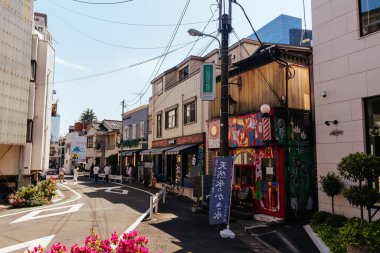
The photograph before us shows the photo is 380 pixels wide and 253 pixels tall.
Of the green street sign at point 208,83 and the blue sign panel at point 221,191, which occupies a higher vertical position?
the green street sign at point 208,83

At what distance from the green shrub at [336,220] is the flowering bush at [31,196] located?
46.5 ft

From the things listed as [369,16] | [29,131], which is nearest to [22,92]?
[29,131]

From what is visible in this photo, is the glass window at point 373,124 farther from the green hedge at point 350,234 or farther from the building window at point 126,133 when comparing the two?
the building window at point 126,133

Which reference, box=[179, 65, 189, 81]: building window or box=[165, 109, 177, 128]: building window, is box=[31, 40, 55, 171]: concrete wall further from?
box=[179, 65, 189, 81]: building window

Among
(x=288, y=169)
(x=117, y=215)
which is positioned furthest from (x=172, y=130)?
(x=288, y=169)

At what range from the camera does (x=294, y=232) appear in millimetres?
10297

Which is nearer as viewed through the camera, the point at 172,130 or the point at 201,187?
the point at 201,187

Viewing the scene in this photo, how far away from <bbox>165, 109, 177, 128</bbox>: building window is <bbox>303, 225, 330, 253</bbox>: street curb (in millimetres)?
17109

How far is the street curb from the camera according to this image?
7.99m

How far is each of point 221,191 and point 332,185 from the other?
3647mm

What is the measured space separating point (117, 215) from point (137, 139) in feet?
74.3

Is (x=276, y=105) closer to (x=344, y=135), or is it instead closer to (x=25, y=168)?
(x=344, y=135)

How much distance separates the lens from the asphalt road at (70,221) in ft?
30.9

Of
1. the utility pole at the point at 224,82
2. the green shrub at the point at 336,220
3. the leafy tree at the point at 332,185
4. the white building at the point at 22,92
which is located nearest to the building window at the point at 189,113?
the white building at the point at 22,92
